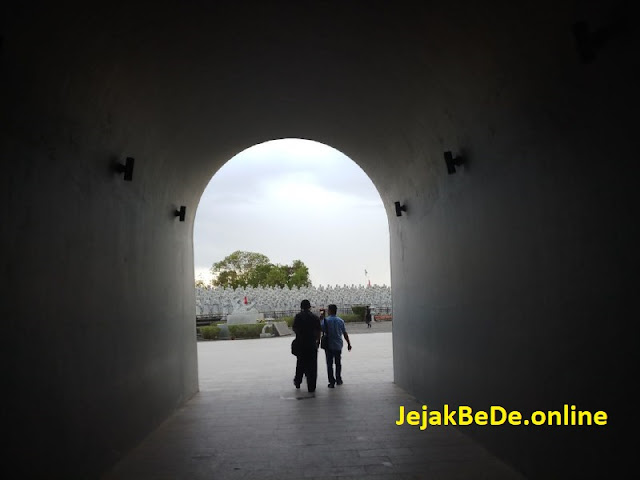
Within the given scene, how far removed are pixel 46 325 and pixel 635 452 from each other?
4294 mm

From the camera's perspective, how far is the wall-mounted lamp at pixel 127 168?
6.75 meters

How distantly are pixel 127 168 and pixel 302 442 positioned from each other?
12.3 feet

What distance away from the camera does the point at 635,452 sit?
11.9ft

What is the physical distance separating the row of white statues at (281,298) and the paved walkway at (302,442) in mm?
29021

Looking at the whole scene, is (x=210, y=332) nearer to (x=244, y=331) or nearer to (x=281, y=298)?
(x=244, y=331)

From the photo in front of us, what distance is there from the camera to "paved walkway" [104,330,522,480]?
18.8 feet

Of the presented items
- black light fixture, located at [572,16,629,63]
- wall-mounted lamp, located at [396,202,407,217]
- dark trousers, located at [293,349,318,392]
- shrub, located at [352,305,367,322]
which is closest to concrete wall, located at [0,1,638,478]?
black light fixture, located at [572,16,629,63]

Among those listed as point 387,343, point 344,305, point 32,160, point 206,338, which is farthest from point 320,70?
point 344,305

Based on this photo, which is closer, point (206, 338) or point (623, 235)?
point (623, 235)

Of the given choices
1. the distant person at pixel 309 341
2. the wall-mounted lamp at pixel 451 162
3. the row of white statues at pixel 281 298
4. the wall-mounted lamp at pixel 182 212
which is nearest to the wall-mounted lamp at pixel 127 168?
the wall-mounted lamp at pixel 182 212

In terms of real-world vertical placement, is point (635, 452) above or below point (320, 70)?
below

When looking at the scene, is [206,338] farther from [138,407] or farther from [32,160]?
[32,160]

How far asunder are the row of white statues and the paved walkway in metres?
29.0

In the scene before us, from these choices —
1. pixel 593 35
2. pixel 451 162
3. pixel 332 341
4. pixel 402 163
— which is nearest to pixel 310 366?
pixel 332 341
